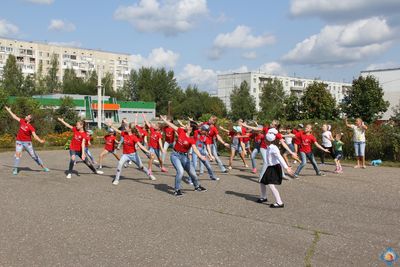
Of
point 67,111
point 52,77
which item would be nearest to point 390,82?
point 67,111

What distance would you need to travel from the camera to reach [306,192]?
36.1ft

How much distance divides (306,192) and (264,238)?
15.2 feet

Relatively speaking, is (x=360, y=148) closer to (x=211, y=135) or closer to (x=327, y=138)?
(x=327, y=138)

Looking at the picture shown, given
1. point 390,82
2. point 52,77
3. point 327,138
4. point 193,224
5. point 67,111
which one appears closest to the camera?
point 193,224

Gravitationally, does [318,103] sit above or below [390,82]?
below

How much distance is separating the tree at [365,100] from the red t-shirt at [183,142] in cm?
3808

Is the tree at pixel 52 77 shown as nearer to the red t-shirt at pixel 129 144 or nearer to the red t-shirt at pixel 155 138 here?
the red t-shirt at pixel 155 138

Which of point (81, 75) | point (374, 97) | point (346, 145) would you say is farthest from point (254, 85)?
point (346, 145)

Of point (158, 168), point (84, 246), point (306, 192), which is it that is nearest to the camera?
point (84, 246)

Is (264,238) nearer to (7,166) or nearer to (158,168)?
(158,168)

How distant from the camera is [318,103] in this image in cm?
4462

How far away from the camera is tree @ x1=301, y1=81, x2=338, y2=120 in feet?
147

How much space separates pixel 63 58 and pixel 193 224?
332 feet

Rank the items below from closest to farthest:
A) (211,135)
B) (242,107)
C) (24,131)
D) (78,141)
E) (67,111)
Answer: (78,141), (24,131), (211,135), (67,111), (242,107)
